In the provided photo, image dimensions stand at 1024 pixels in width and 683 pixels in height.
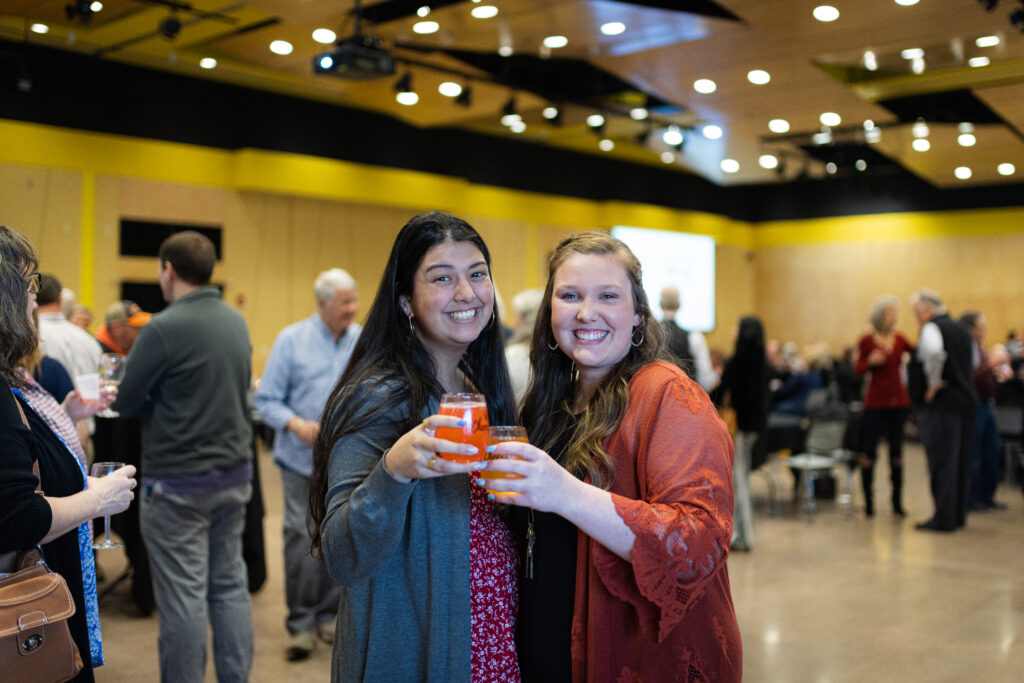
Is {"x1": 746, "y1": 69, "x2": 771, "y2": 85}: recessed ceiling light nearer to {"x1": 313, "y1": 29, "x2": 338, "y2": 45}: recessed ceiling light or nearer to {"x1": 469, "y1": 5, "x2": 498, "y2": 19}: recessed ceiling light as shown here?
{"x1": 469, "y1": 5, "x2": 498, "y2": 19}: recessed ceiling light

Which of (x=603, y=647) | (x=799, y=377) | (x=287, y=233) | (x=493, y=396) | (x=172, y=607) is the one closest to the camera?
(x=603, y=647)

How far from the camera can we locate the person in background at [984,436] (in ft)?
25.8

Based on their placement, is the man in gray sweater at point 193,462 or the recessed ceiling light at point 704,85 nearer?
the man in gray sweater at point 193,462

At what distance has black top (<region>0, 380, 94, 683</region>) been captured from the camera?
181cm

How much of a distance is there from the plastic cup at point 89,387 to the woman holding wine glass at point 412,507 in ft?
4.21

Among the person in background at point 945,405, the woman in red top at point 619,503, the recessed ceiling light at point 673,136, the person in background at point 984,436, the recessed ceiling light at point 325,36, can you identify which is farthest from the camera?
the recessed ceiling light at point 673,136

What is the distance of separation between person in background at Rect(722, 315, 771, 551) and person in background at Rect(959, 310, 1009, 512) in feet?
8.69

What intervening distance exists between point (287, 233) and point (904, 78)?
758cm

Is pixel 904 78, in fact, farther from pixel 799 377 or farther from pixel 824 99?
pixel 799 377

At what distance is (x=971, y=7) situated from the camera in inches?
248

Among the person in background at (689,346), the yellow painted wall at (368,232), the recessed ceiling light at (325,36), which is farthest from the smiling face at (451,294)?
the recessed ceiling light at (325,36)

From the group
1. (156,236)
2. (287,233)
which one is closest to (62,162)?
(156,236)

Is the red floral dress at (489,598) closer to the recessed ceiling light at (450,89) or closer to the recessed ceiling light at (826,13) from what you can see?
the recessed ceiling light at (826,13)

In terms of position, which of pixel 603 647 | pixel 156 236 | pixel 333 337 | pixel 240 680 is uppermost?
pixel 156 236
